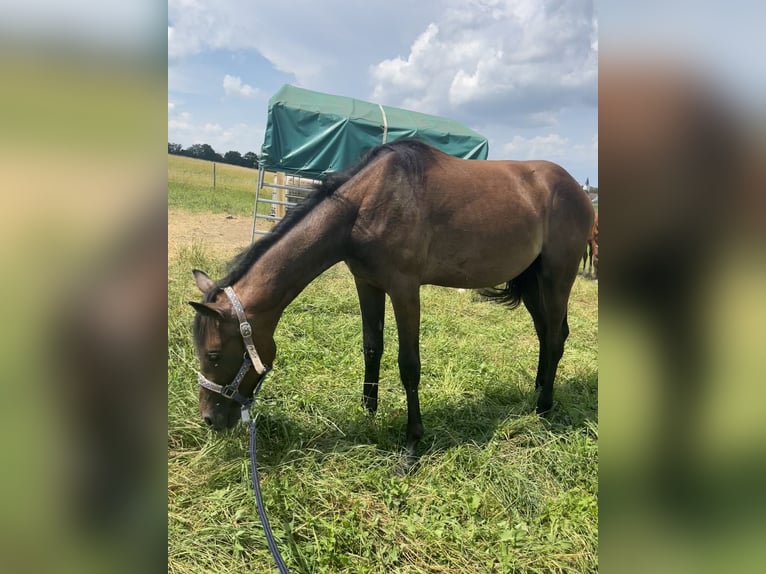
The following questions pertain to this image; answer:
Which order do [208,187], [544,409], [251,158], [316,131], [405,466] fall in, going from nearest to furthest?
[405,466], [544,409], [316,131], [251,158], [208,187]

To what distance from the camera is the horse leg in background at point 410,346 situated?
10.2 feet

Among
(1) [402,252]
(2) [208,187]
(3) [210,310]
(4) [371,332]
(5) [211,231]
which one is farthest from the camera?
(2) [208,187]

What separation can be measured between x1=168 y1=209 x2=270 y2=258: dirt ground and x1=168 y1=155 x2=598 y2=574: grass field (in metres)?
5.23

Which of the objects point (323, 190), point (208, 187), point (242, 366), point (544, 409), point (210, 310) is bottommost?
point (544, 409)

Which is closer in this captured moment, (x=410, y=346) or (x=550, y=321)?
(x=410, y=346)

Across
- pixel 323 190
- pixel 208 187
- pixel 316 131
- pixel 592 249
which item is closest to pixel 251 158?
pixel 208 187

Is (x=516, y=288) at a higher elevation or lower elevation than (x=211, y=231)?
lower

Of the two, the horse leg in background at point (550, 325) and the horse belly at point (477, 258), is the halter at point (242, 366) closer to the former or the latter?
the horse belly at point (477, 258)

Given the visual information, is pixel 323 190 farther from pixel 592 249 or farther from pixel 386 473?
pixel 592 249

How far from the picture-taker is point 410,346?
3.19 metres

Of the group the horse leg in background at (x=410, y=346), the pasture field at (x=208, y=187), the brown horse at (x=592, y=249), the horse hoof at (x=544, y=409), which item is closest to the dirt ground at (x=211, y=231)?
the pasture field at (x=208, y=187)

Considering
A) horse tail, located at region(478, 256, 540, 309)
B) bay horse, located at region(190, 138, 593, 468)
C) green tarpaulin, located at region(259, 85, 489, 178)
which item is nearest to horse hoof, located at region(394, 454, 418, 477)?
bay horse, located at region(190, 138, 593, 468)

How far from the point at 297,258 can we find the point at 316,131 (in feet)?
22.5
